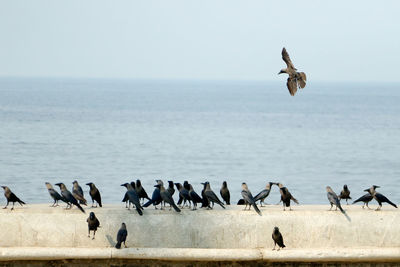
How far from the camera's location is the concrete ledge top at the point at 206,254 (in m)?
14.5

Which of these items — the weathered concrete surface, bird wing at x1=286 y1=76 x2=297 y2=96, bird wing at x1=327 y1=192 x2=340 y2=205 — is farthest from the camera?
bird wing at x1=327 y1=192 x2=340 y2=205

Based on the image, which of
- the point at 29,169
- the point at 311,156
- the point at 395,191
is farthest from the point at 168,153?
the point at 395,191

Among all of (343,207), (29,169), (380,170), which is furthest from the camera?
(380,170)

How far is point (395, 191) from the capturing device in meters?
41.4

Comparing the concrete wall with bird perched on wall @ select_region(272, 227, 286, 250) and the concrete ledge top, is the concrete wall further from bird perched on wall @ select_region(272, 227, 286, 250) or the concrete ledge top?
the concrete ledge top

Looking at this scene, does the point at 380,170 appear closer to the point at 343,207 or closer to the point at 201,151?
the point at 201,151

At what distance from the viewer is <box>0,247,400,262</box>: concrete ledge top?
14.5 meters

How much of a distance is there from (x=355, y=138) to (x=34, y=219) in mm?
63194

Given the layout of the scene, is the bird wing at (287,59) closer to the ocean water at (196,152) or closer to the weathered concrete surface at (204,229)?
the weathered concrete surface at (204,229)

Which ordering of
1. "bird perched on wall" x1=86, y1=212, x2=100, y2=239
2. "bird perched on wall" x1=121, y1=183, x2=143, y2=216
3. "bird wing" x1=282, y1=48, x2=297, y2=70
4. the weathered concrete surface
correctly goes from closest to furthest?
Answer: "bird perched on wall" x1=86, y1=212, x2=100, y2=239, the weathered concrete surface, "bird perched on wall" x1=121, y1=183, x2=143, y2=216, "bird wing" x1=282, y1=48, x2=297, y2=70

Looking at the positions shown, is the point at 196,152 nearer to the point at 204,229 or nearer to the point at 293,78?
the point at 293,78

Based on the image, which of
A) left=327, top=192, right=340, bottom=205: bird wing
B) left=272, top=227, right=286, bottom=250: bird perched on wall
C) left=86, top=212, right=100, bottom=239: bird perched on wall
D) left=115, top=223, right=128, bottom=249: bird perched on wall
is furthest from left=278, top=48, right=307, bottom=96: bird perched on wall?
left=86, top=212, right=100, bottom=239: bird perched on wall

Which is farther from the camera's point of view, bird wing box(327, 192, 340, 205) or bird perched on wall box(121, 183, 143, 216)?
bird wing box(327, 192, 340, 205)

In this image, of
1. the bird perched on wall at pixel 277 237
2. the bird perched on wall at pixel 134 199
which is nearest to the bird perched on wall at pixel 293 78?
the bird perched on wall at pixel 277 237
